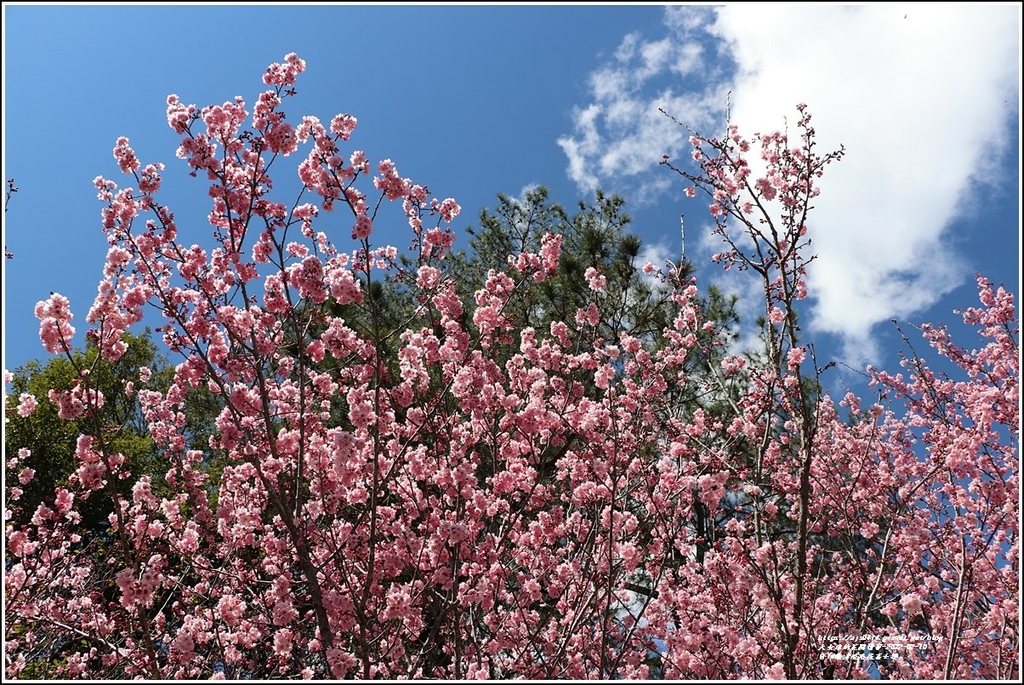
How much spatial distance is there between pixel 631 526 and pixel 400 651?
6.23 feet

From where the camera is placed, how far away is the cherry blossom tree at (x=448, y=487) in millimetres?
3840

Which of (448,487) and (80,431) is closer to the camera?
(448,487)

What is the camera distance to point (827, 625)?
5.87 m

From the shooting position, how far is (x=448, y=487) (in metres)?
4.82

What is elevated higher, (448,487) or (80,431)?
(80,431)

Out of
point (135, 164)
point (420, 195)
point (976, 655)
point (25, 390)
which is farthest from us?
point (25, 390)

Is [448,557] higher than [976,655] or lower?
higher

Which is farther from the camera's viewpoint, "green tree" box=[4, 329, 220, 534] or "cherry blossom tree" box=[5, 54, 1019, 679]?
"green tree" box=[4, 329, 220, 534]

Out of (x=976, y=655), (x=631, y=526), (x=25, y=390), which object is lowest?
(x=976, y=655)

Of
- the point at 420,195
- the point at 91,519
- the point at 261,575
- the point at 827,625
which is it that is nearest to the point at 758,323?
the point at 827,625

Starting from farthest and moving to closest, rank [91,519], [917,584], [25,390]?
[25,390]
[91,519]
[917,584]

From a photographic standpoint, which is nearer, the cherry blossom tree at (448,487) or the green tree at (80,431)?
the cherry blossom tree at (448,487)

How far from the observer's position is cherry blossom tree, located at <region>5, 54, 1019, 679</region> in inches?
151

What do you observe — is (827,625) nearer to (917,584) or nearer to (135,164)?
(917,584)
